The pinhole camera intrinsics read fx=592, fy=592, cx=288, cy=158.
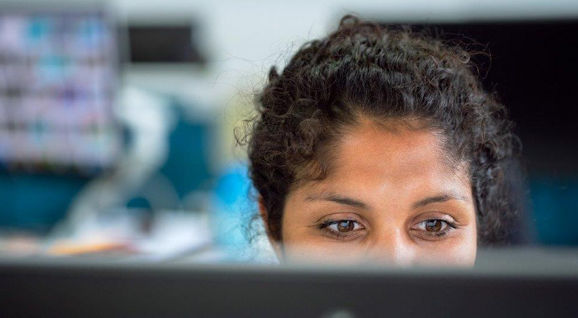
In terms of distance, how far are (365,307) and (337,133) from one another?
14.3 inches

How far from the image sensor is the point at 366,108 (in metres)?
0.66

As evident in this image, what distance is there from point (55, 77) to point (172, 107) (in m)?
0.55

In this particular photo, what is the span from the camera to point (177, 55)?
5.90 feet

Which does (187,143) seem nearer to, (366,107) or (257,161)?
(257,161)

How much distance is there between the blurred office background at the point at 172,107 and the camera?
42.3 inches

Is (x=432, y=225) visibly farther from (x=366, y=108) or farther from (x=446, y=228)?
(x=366, y=108)

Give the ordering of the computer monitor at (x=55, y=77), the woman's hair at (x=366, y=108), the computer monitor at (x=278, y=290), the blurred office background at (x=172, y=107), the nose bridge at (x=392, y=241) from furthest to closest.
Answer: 1. the computer monitor at (x=55, y=77)
2. the blurred office background at (x=172, y=107)
3. the woman's hair at (x=366, y=108)
4. the nose bridge at (x=392, y=241)
5. the computer monitor at (x=278, y=290)

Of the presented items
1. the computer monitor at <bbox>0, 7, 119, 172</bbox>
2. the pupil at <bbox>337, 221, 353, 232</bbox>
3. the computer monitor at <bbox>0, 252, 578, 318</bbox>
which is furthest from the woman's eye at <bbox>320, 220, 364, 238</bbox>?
the computer monitor at <bbox>0, 7, 119, 172</bbox>

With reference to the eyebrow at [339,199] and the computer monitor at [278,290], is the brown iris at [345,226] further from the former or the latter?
the computer monitor at [278,290]

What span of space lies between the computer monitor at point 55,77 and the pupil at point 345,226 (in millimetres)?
1125

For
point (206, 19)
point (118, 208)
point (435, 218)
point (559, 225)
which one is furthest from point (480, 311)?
point (206, 19)

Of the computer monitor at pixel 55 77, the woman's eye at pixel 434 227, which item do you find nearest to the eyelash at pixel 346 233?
the woman's eye at pixel 434 227

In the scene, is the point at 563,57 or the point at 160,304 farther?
the point at 563,57

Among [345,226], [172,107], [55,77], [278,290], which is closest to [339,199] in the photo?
[345,226]
